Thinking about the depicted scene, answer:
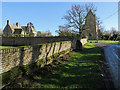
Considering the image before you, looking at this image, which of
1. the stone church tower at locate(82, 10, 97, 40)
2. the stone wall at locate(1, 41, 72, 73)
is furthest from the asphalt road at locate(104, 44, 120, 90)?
the stone church tower at locate(82, 10, 97, 40)

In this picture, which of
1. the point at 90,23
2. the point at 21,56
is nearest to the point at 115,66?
the point at 21,56

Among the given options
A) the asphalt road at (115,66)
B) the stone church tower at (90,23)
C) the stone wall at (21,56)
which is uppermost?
the stone church tower at (90,23)

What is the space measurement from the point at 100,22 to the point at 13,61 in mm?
28520

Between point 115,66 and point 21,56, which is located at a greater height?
point 21,56

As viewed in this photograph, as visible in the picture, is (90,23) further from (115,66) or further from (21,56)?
(21,56)

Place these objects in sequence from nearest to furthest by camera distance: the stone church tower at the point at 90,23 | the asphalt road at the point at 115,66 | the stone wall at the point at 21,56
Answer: the stone wall at the point at 21,56 → the asphalt road at the point at 115,66 → the stone church tower at the point at 90,23

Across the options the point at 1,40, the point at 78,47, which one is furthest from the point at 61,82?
the point at 1,40

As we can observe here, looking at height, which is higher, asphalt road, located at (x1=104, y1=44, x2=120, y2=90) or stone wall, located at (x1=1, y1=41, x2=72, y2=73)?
stone wall, located at (x1=1, y1=41, x2=72, y2=73)

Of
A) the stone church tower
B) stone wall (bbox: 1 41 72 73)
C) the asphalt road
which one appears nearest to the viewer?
stone wall (bbox: 1 41 72 73)

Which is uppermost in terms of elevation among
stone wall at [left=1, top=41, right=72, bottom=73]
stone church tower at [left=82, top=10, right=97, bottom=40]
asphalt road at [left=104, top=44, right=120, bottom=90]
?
stone church tower at [left=82, top=10, right=97, bottom=40]

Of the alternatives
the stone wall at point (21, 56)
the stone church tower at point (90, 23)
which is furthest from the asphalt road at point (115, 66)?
the stone church tower at point (90, 23)

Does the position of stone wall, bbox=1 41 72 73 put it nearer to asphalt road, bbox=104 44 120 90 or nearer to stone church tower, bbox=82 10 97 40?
Answer: asphalt road, bbox=104 44 120 90

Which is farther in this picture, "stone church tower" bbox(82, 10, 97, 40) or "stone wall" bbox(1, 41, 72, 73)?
"stone church tower" bbox(82, 10, 97, 40)

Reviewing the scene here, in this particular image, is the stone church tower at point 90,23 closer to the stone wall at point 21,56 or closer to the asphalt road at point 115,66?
the asphalt road at point 115,66
